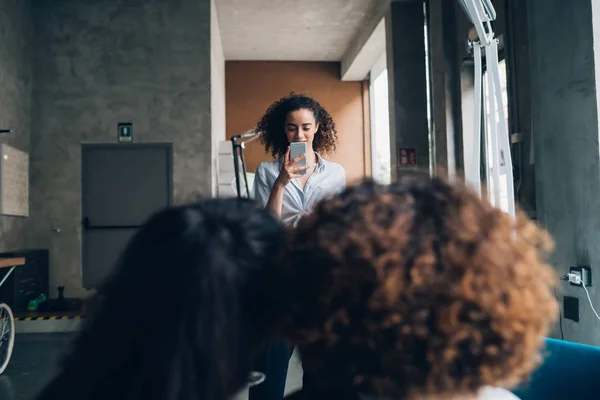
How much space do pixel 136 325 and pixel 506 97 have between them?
4004 millimetres

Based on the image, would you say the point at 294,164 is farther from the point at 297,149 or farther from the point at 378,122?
the point at 378,122

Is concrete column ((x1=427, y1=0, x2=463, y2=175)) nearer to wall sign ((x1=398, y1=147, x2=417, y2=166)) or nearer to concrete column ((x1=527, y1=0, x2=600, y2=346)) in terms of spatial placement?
wall sign ((x1=398, y1=147, x2=417, y2=166))

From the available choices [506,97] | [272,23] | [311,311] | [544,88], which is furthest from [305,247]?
[272,23]

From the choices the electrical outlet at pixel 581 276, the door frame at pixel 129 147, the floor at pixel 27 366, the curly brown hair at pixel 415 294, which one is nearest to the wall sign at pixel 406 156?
the door frame at pixel 129 147

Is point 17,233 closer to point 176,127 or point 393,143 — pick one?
point 176,127

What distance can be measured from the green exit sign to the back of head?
582 centimetres

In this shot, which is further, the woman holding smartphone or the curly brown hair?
the woman holding smartphone

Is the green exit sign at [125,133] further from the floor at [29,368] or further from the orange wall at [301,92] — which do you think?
the orange wall at [301,92]

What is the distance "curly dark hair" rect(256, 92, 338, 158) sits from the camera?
6.67 feet

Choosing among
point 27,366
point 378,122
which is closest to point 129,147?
point 27,366

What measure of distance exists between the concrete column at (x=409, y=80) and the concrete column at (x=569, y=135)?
278 cm

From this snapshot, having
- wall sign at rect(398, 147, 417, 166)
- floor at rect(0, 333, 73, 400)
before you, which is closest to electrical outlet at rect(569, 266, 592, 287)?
floor at rect(0, 333, 73, 400)

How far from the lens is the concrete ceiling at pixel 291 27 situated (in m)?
6.75

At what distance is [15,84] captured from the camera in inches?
220
